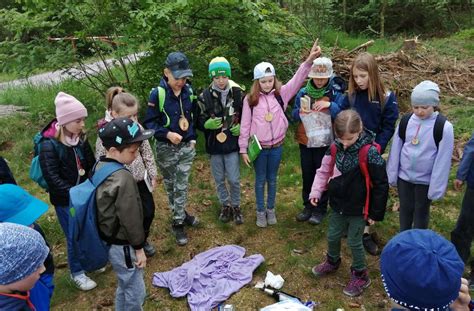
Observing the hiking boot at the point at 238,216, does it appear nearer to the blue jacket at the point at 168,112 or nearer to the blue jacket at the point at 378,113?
the blue jacket at the point at 168,112

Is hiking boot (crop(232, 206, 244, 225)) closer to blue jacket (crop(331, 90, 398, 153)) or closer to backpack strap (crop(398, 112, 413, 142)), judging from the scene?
blue jacket (crop(331, 90, 398, 153))

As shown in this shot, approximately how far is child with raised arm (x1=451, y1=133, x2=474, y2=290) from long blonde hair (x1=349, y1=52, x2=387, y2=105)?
0.92 m

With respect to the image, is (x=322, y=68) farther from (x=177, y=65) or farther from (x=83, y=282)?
(x=83, y=282)

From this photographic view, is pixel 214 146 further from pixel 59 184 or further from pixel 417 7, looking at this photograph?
pixel 417 7

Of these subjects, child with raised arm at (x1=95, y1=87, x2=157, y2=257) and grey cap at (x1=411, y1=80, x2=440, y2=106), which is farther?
child with raised arm at (x1=95, y1=87, x2=157, y2=257)

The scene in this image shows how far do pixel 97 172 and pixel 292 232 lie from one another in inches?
108

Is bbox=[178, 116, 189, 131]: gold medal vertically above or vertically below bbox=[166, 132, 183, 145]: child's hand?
above

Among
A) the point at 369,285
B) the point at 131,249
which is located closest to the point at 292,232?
the point at 369,285

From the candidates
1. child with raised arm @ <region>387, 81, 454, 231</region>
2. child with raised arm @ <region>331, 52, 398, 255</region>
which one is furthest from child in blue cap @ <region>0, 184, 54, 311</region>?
child with raised arm @ <region>387, 81, 454, 231</region>

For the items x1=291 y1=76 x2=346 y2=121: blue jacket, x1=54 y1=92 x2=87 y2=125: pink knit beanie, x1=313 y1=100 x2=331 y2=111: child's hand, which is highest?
x1=54 y1=92 x2=87 y2=125: pink knit beanie

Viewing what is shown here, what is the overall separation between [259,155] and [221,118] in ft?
2.05

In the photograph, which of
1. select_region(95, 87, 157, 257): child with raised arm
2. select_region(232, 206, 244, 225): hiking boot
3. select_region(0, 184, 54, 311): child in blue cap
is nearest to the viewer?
select_region(0, 184, 54, 311): child in blue cap

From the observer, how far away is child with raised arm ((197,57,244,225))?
172 inches

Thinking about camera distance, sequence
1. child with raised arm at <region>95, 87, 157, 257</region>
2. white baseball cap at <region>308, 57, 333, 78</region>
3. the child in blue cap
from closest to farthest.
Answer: the child in blue cap < child with raised arm at <region>95, 87, 157, 257</region> < white baseball cap at <region>308, 57, 333, 78</region>
